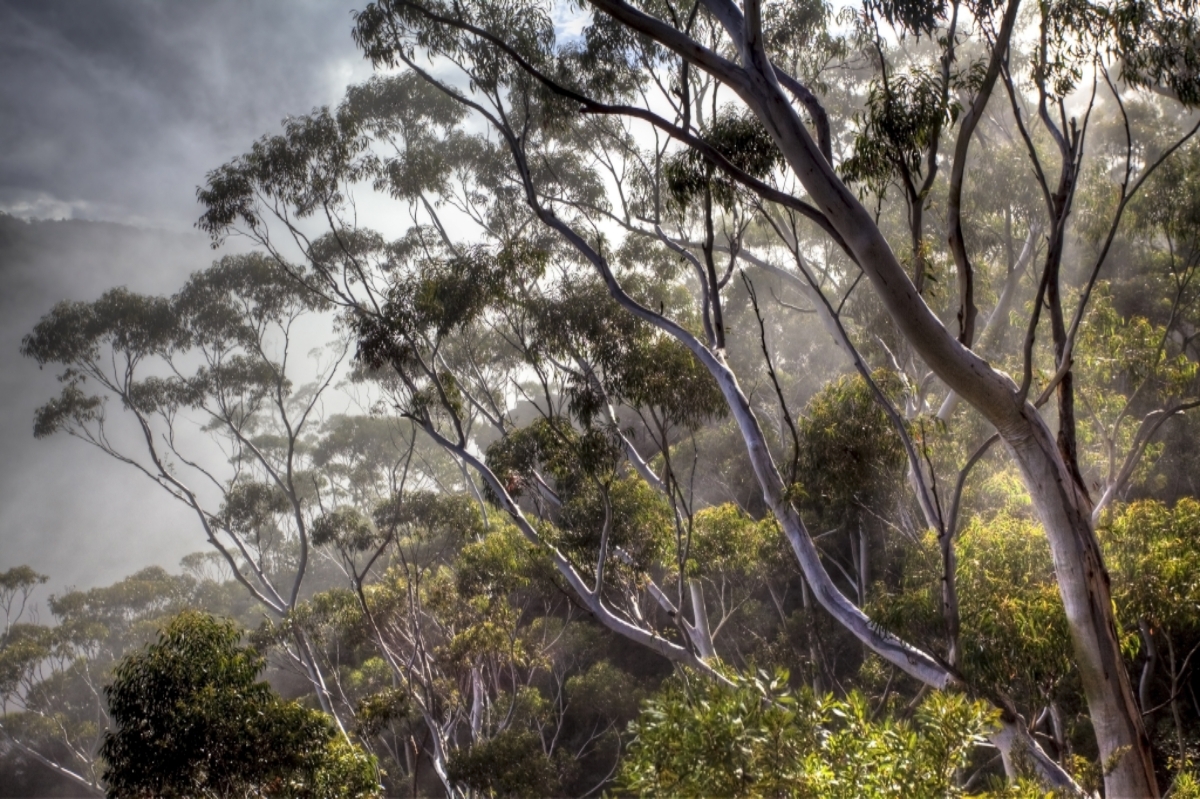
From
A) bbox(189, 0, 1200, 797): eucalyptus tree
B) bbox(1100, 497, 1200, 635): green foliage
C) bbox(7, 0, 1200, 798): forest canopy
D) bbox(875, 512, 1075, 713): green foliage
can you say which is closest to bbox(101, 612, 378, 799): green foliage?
bbox(7, 0, 1200, 798): forest canopy

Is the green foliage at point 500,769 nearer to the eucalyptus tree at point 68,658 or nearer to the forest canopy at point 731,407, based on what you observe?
the forest canopy at point 731,407

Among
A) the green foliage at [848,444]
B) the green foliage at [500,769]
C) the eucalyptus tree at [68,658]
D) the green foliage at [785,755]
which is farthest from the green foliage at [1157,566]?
the eucalyptus tree at [68,658]

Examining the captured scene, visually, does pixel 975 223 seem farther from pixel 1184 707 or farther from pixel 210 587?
pixel 210 587

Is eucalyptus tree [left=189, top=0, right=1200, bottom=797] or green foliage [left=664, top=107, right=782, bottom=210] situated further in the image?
green foliage [left=664, top=107, right=782, bottom=210]

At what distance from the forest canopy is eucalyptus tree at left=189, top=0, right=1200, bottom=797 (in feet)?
0.13

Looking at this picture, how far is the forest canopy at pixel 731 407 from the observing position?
3809 millimetres

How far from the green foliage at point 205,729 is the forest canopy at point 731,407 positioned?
9cm

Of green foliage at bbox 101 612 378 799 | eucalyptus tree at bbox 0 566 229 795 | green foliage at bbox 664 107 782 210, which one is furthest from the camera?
eucalyptus tree at bbox 0 566 229 795

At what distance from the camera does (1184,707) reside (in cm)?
782

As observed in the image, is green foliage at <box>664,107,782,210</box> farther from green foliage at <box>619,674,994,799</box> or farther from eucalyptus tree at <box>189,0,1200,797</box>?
green foliage at <box>619,674,994,799</box>

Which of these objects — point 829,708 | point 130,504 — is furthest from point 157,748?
point 130,504

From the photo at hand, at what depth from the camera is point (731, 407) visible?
577cm

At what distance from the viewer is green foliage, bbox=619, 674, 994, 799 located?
2457 millimetres

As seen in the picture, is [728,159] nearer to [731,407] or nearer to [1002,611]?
[731,407]
